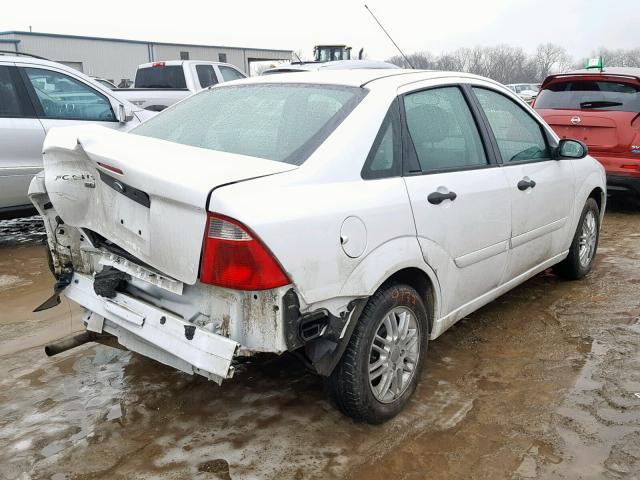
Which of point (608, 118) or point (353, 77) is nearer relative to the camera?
point (353, 77)

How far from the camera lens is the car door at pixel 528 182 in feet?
12.4

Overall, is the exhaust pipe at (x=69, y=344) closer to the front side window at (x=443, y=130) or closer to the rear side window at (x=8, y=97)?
the front side window at (x=443, y=130)

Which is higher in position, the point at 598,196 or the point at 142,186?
the point at 142,186

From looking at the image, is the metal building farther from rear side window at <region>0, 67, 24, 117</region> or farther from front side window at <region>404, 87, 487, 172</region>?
front side window at <region>404, 87, 487, 172</region>

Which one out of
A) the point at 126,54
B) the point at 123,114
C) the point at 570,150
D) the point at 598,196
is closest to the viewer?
the point at 570,150

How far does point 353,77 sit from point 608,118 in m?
5.21

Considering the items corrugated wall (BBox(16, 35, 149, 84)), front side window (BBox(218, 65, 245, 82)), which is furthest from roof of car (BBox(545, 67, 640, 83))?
corrugated wall (BBox(16, 35, 149, 84))

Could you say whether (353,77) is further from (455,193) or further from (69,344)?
(69,344)

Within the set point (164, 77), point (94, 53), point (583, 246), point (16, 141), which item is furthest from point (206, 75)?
point (94, 53)

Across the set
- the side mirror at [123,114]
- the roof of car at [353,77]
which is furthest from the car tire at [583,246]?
the side mirror at [123,114]

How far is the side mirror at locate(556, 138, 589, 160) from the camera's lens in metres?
4.26

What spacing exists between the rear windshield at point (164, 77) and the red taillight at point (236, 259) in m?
10.3

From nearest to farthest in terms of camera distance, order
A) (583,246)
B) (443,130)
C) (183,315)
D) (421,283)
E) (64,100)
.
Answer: (183,315) → (421,283) → (443,130) → (583,246) → (64,100)

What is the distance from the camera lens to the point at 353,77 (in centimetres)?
325
